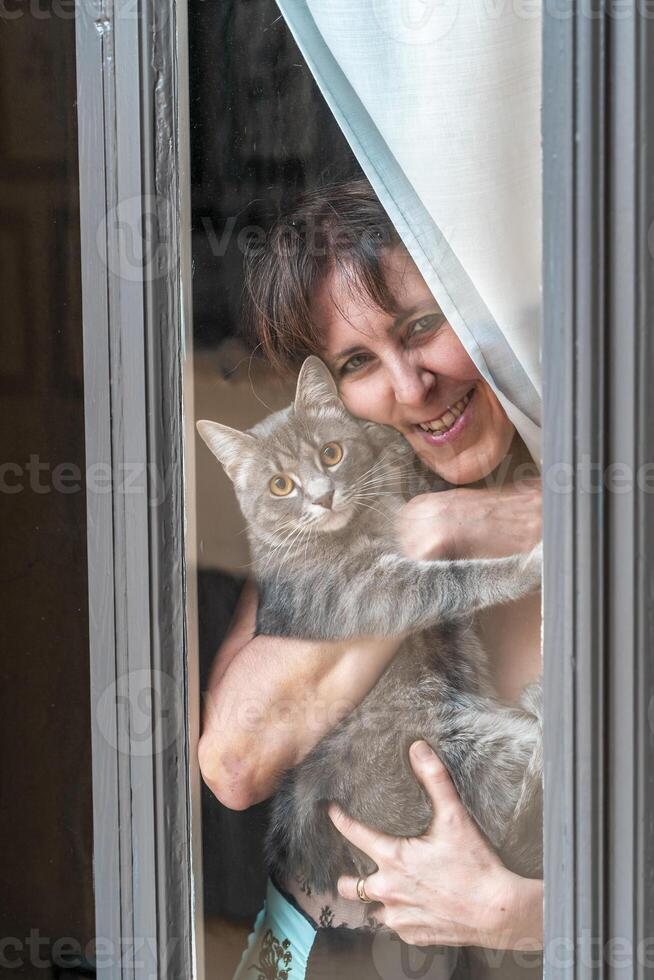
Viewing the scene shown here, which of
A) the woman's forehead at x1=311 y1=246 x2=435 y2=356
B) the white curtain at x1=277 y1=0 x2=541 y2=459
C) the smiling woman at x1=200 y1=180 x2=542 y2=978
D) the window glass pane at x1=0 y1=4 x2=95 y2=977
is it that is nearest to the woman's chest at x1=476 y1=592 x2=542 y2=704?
the smiling woman at x1=200 y1=180 x2=542 y2=978

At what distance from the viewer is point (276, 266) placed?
0.59 meters

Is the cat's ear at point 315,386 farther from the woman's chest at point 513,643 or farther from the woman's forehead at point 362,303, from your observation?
the woman's chest at point 513,643

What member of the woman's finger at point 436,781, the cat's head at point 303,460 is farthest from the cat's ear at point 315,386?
the woman's finger at point 436,781

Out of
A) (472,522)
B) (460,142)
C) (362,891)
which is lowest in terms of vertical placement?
(362,891)

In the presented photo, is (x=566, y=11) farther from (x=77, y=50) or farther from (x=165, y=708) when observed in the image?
(x=165, y=708)

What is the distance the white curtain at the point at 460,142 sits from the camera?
1.76 ft

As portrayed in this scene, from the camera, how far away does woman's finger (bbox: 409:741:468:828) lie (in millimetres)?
567

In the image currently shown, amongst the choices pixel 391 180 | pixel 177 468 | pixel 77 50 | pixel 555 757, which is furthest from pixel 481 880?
pixel 77 50

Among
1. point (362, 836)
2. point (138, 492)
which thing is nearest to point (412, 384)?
point (138, 492)

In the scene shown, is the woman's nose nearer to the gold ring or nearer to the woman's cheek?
the woman's cheek

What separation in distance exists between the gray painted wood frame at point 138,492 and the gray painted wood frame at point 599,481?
261 millimetres

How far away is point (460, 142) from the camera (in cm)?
54

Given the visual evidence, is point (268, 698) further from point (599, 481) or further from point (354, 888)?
point (599, 481)

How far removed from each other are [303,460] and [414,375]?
0.10 m
